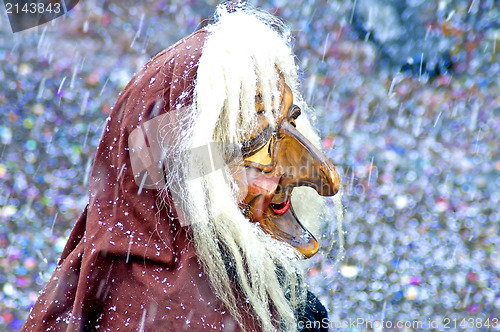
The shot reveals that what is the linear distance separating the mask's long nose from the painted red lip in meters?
0.07

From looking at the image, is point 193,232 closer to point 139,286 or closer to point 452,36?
point 139,286

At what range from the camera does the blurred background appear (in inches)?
117

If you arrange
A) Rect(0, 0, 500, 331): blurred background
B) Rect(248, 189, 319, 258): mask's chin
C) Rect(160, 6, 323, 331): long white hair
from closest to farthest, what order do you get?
1. Rect(160, 6, 323, 331): long white hair
2. Rect(248, 189, 319, 258): mask's chin
3. Rect(0, 0, 500, 331): blurred background

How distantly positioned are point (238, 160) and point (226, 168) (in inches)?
1.3

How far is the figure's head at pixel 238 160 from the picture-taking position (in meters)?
1.05

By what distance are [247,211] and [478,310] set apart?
2345 millimetres

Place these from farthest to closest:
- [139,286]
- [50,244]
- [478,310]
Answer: [50,244] < [478,310] < [139,286]

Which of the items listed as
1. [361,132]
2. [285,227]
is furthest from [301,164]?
[361,132]

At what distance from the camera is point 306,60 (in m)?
4.17

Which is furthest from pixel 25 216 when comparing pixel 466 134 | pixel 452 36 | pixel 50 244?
pixel 452 36

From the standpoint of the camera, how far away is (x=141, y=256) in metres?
1.07
